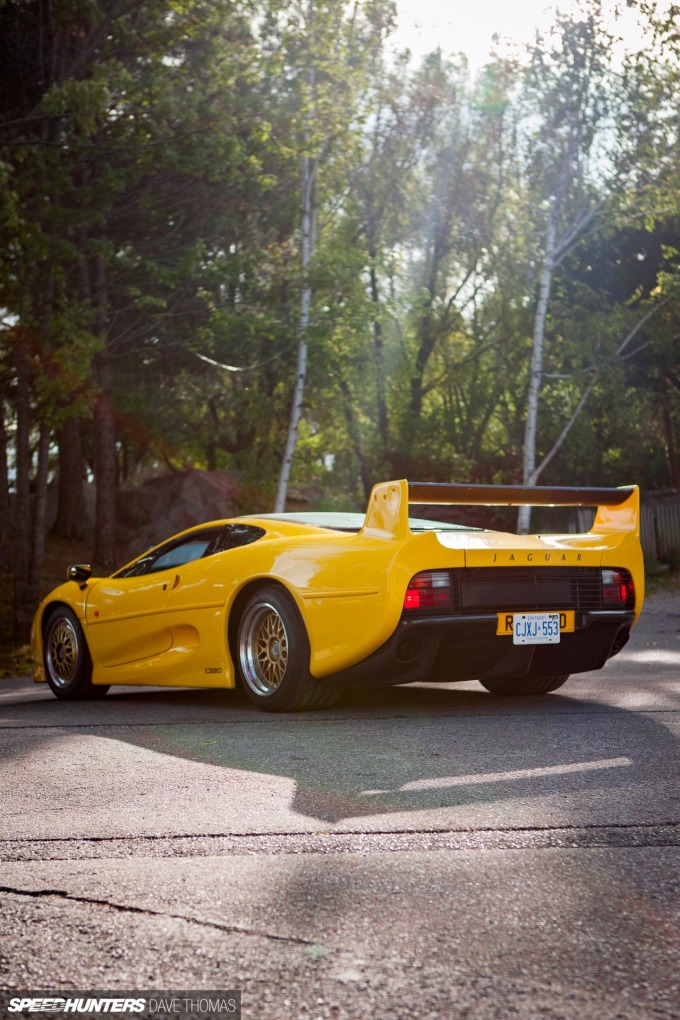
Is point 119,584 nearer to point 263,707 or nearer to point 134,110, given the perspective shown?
point 263,707

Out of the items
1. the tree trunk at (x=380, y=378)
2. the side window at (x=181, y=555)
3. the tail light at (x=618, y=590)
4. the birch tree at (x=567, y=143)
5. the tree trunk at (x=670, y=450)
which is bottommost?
the tail light at (x=618, y=590)

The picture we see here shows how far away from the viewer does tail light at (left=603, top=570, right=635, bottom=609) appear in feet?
23.6

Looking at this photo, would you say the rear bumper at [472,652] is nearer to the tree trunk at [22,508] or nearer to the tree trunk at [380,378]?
the tree trunk at [22,508]

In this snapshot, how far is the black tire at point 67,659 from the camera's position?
8.92 meters

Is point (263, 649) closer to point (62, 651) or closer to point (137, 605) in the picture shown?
point (137, 605)

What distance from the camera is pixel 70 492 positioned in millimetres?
28531

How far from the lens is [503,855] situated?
3.58 meters

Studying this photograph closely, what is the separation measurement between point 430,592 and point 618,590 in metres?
1.40

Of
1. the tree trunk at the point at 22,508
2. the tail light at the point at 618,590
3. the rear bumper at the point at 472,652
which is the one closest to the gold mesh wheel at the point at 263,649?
the rear bumper at the point at 472,652

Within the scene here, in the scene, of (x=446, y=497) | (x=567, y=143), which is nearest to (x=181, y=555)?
(x=446, y=497)

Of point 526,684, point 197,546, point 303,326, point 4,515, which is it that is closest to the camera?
point 526,684

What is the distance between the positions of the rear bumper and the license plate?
49mm

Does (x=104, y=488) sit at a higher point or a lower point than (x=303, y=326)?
lower

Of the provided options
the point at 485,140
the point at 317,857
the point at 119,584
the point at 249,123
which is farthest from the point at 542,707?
the point at 485,140
